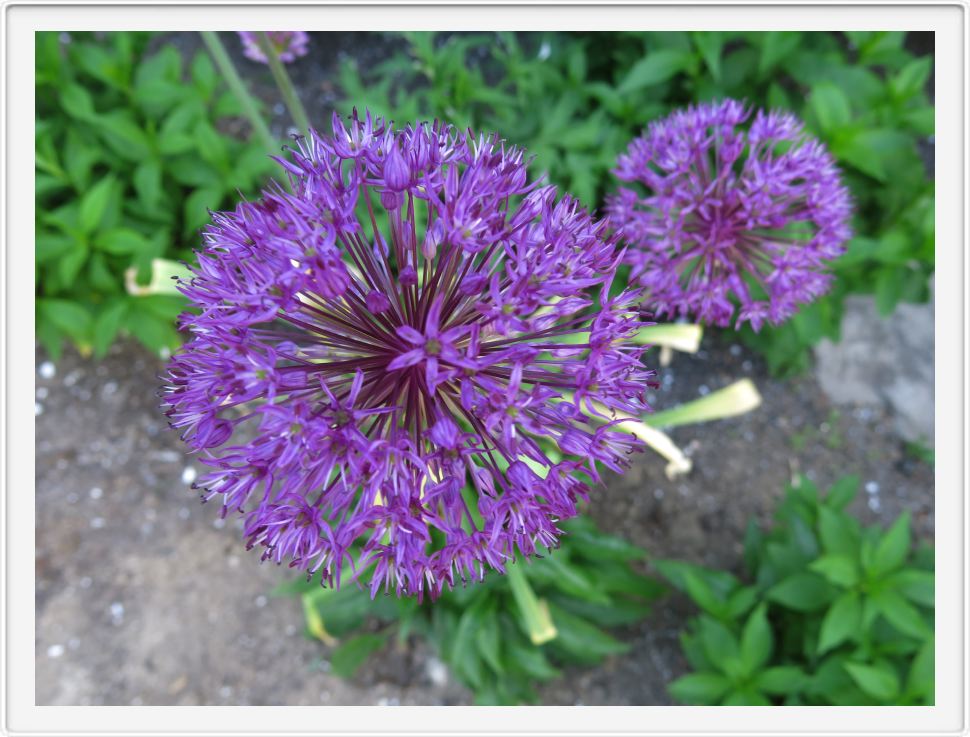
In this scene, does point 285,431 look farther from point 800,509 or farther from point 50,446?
point 50,446

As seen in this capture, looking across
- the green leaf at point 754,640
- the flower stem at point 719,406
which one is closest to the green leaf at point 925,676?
the green leaf at point 754,640

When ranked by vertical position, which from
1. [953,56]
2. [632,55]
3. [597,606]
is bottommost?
[597,606]

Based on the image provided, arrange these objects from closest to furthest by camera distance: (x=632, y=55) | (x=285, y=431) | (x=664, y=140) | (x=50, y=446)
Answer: (x=285, y=431) → (x=664, y=140) → (x=632, y=55) → (x=50, y=446)

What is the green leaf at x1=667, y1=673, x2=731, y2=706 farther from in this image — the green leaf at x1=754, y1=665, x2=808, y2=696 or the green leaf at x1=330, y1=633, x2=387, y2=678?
the green leaf at x1=330, y1=633, x2=387, y2=678

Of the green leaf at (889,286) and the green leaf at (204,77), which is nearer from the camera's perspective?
the green leaf at (889,286)

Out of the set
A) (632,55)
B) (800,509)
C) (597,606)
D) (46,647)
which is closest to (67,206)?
(46,647)

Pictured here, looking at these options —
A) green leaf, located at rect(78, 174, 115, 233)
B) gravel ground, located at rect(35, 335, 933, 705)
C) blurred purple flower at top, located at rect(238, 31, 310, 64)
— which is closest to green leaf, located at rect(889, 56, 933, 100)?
gravel ground, located at rect(35, 335, 933, 705)

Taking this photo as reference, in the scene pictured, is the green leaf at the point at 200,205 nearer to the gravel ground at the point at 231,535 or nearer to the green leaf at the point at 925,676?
the gravel ground at the point at 231,535
